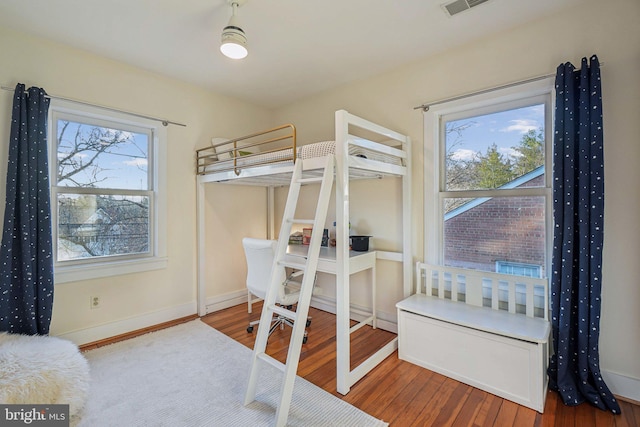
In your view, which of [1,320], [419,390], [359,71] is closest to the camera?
[419,390]

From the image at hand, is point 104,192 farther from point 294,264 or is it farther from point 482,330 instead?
point 482,330

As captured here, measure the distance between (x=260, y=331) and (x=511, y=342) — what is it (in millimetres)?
1602

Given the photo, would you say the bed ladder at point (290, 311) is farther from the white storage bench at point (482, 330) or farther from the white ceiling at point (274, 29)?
the white ceiling at point (274, 29)

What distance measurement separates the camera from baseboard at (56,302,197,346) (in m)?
2.54

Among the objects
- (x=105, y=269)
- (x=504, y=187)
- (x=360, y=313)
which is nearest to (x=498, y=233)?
(x=504, y=187)

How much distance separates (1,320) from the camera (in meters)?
2.11

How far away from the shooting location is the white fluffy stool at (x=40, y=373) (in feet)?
5.29

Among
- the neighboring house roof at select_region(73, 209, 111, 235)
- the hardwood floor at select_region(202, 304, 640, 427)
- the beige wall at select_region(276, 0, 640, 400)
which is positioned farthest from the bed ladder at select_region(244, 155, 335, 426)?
the neighboring house roof at select_region(73, 209, 111, 235)

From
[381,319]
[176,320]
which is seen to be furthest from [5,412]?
[381,319]

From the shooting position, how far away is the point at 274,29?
7.31ft

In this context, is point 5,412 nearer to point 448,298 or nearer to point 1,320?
point 1,320

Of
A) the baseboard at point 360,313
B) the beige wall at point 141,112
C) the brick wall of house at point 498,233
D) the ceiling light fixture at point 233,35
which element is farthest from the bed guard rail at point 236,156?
the baseboard at point 360,313

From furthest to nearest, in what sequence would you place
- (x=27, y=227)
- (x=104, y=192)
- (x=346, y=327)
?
(x=104, y=192) → (x=27, y=227) → (x=346, y=327)

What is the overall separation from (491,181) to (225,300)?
10.2 ft
